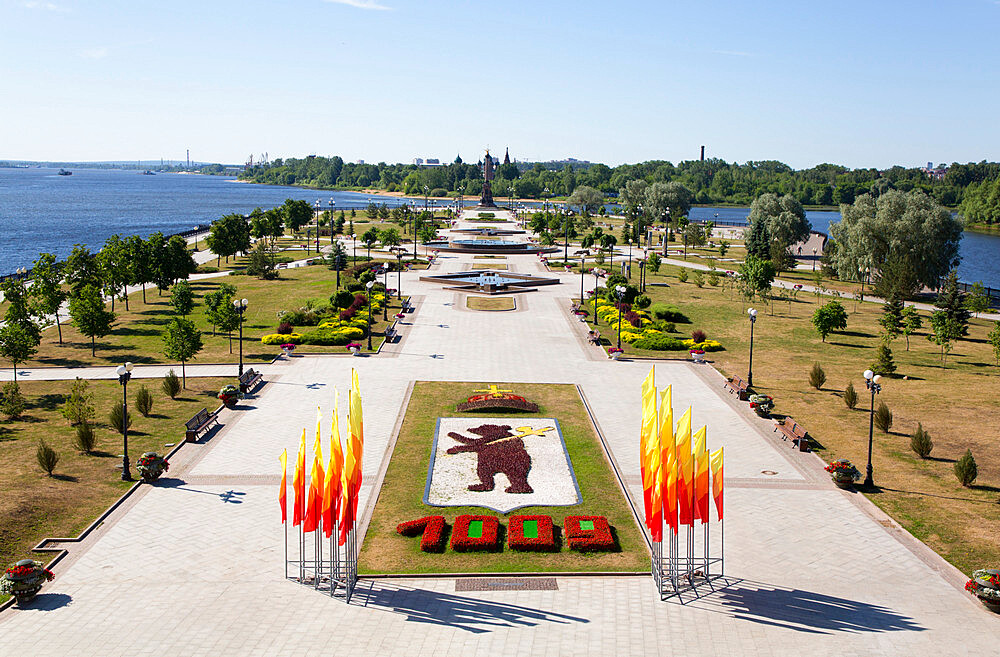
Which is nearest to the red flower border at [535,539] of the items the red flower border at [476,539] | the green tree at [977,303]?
the red flower border at [476,539]

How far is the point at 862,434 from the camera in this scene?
27.0 metres

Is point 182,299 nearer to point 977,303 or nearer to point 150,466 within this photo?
point 150,466

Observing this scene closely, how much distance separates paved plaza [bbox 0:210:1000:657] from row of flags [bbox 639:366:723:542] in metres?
1.74

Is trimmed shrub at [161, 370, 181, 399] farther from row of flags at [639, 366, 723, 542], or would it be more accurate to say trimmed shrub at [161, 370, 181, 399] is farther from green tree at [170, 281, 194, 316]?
row of flags at [639, 366, 723, 542]

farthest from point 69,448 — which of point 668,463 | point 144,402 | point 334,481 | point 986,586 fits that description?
point 986,586

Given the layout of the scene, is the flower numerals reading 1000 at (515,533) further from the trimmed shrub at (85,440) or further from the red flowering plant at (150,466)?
the trimmed shrub at (85,440)

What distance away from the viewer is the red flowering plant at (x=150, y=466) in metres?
21.8

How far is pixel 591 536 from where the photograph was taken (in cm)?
1870

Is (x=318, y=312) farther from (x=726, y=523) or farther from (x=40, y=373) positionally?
(x=726, y=523)

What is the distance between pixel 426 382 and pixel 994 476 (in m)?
20.1

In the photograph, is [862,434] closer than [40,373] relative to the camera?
Yes

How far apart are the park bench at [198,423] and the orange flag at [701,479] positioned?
1628 cm

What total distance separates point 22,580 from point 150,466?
6222 mm

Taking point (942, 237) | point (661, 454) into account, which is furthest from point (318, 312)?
point (942, 237)
